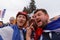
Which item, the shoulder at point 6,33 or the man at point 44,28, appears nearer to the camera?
the man at point 44,28

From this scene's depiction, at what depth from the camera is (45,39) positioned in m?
4.10

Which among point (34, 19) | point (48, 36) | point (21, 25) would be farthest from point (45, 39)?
point (21, 25)

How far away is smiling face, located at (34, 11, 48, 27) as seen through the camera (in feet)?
13.6

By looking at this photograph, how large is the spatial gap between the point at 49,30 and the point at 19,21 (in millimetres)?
712

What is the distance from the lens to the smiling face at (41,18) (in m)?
4.14

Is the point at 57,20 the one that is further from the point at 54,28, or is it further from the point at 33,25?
the point at 33,25

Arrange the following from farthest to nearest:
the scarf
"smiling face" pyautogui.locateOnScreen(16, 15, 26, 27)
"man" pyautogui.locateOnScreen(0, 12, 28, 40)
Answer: "smiling face" pyautogui.locateOnScreen(16, 15, 26, 27) → "man" pyautogui.locateOnScreen(0, 12, 28, 40) → the scarf

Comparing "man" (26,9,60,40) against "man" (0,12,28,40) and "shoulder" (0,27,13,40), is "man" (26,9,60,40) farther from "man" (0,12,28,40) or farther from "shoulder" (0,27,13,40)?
"shoulder" (0,27,13,40)

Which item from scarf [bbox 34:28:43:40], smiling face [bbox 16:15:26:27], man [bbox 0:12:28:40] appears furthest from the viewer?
smiling face [bbox 16:15:26:27]

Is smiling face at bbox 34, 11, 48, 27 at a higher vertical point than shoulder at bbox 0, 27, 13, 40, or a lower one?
higher

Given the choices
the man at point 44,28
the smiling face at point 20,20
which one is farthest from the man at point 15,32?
the man at point 44,28

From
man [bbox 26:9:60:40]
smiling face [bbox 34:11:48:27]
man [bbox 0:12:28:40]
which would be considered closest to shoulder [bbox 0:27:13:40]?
man [bbox 0:12:28:40]

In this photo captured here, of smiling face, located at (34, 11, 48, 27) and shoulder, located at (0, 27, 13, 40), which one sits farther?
shoulder, located at (0, 27, 13, 40)

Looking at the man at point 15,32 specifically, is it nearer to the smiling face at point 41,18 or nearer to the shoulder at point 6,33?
the shoulder at point 6,33
